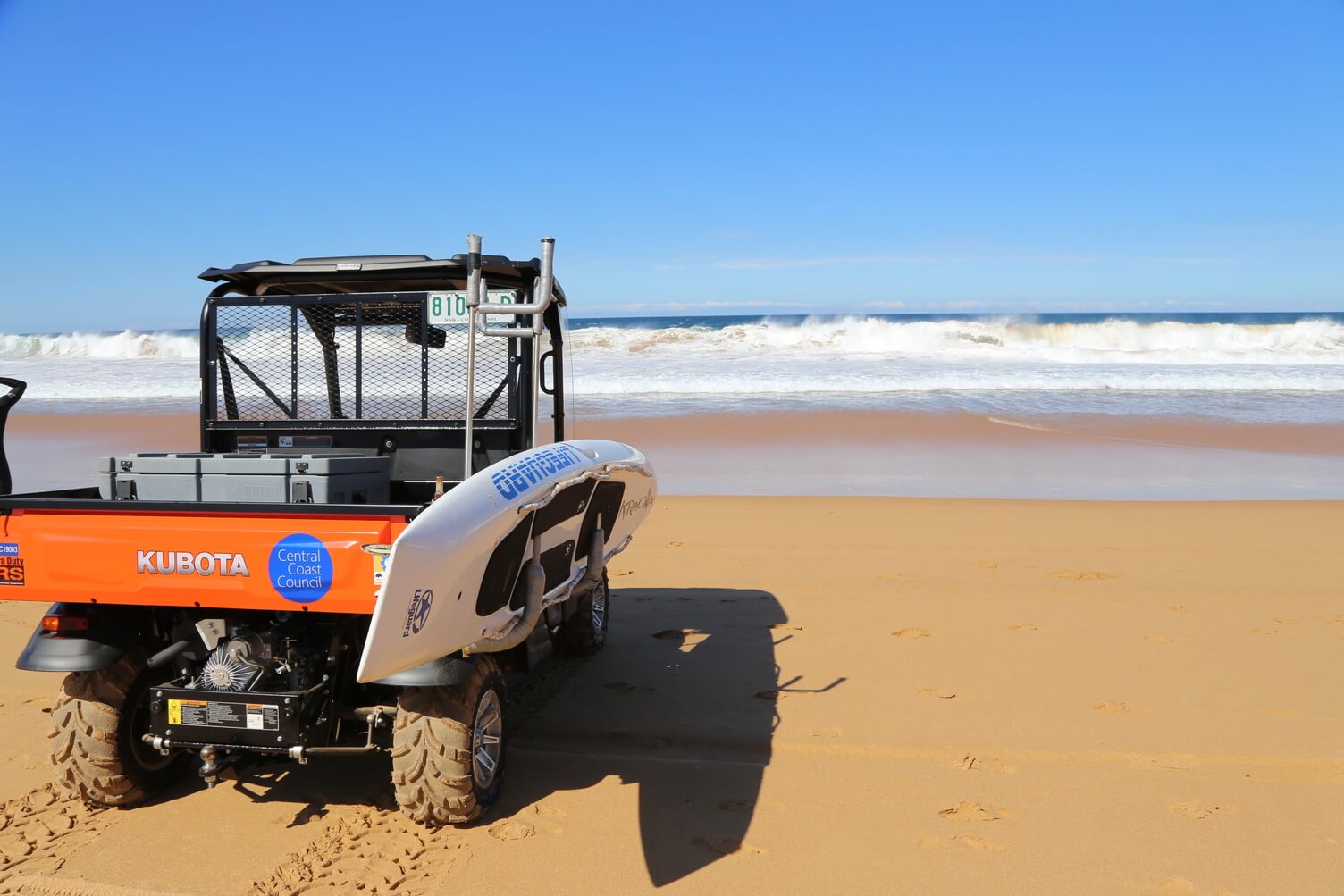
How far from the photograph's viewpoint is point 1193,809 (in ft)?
13.6

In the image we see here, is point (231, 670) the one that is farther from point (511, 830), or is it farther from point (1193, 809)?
point (1193, 809)

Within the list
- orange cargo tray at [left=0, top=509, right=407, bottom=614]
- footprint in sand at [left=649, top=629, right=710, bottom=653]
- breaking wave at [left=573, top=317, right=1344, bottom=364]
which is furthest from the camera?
breaking wave at [left=573, top=317, right=1344, bottom=364]

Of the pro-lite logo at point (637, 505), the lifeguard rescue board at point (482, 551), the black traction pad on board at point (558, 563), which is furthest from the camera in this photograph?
the pro-lite logo at point (637, 505)

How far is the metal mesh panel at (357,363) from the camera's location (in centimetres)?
532

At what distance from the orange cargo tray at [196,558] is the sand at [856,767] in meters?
1.00

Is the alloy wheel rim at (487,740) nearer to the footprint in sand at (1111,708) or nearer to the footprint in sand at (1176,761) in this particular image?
the footprint in sand at (1176,761)

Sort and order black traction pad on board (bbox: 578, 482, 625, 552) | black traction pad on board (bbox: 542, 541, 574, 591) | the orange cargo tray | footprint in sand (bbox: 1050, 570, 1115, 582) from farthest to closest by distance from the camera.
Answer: footprint in sand (bbox: 1050, 570, 1115, 582), black traction pad on board (bbox: 578, 482, 625, 552), black traction pad on board (bbox: 542, 541, 574, 591), the orange cargo tray

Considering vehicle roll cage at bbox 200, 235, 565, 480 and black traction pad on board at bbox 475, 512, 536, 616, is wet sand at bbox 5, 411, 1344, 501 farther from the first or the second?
black traction pad on board at bbox 475, 512, 536, 616

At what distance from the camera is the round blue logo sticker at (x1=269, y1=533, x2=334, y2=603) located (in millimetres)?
3447

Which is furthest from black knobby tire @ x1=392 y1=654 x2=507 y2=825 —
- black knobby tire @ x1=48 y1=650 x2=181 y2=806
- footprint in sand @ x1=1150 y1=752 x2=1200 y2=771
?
footprint in sand @ x1=1150 y1=752 x2=1200 y2=771

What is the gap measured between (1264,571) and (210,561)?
7853 mm

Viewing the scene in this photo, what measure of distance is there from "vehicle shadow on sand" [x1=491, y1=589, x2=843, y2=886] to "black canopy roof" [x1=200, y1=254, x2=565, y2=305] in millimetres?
2150

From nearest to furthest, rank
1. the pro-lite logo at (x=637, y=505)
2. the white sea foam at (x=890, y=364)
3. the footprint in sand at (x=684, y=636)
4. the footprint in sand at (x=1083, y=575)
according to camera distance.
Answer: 1. the pro-lite logo at (x=637, y=505)
2. the footprint in sand at (x=684, y=636)
3. the footprint in sand at (x=1083, y=575)
4. the white sea foam at (x=890, y=364)

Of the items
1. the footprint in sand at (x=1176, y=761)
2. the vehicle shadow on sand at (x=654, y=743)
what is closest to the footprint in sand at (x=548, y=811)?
the vehicle shadow on sand at (x=654, y=743)
